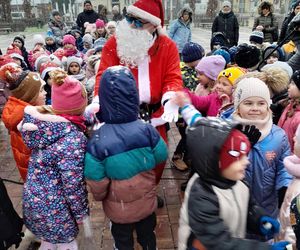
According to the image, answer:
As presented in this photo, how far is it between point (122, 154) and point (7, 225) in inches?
39.7

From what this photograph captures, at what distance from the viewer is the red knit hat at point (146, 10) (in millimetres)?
2771

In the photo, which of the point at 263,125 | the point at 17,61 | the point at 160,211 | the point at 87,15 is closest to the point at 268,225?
the point at 263,125

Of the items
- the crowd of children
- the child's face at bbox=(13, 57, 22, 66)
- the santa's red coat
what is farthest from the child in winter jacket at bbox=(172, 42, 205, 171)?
the child's face at bbox=(13, 57, 22, 66)

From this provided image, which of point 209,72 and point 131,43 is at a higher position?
point 131,43

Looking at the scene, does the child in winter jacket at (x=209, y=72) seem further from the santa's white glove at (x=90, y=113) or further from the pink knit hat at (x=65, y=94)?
the pink knit hat at (x=65, y=94)

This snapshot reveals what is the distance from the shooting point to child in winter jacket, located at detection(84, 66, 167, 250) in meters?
2.12

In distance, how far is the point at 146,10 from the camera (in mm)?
2781

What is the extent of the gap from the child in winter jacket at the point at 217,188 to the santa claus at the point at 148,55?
1.22 metres

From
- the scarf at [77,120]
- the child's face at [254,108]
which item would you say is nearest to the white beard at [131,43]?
the scarf at [77,120]

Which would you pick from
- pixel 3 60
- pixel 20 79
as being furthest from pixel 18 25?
pixel 20 79

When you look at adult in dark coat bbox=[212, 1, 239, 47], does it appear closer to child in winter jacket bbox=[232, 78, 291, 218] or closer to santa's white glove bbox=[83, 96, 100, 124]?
child in winter jacket bbox=[232, 78, 291, 218]

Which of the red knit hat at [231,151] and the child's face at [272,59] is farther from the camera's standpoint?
the child's face at [272,59]

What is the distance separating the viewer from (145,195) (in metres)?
2.32

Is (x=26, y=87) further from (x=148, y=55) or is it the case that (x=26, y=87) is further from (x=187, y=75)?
(x=187, y=75)
